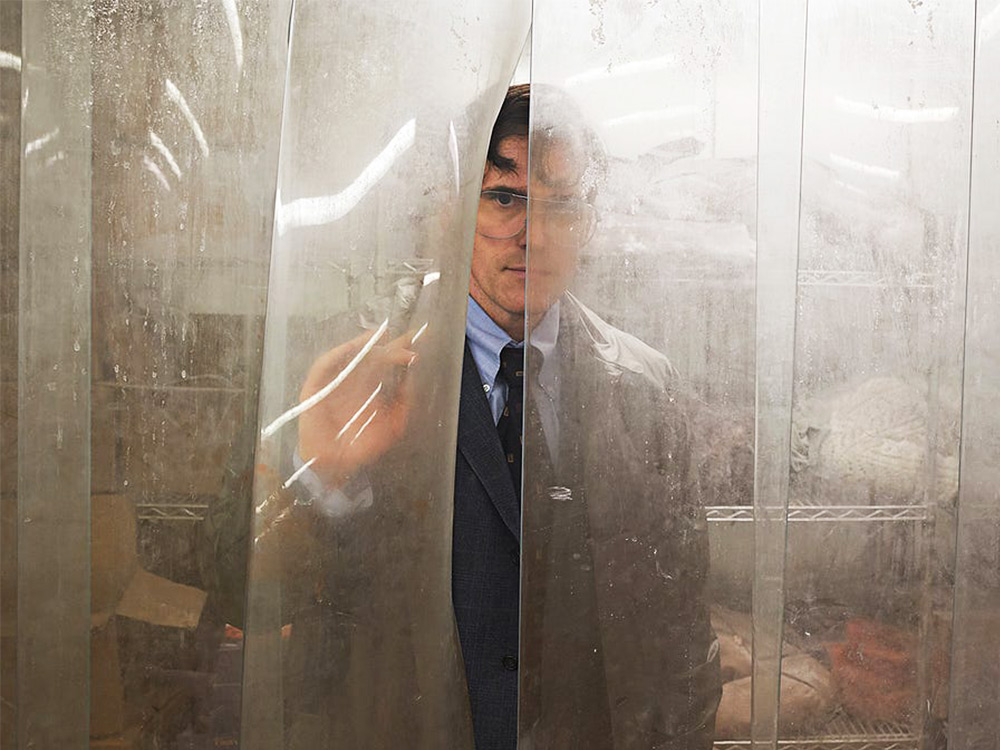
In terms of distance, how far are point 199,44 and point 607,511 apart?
0.72m

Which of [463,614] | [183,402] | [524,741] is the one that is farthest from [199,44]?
[524,741]

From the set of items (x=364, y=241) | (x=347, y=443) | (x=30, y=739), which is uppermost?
(x=364, y=241)

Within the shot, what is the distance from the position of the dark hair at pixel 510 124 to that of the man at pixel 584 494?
215 mm

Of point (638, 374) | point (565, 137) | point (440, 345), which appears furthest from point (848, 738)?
point (565, 137)

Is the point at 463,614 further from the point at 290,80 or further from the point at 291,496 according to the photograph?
the point at 290,80

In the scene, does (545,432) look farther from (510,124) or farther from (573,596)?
(510,124)

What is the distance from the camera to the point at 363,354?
108 centimetres

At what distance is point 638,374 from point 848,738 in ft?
1.70

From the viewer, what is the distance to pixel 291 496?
1.09 m

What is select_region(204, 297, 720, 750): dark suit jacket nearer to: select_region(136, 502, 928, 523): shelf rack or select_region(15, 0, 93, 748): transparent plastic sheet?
select_region(136, 502, 928, 523): shelf rack

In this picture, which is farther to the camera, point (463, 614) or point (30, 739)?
point (463, 614)

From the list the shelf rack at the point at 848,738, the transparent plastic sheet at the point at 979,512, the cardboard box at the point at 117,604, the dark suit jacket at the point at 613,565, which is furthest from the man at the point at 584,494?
the transparent plastic sheet at the point at 979,512

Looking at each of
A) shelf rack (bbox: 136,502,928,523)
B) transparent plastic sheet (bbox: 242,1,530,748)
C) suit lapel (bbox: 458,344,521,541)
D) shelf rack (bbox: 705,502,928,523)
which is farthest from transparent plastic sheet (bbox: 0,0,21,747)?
shelf rack (bbox: 705,502,928,523)

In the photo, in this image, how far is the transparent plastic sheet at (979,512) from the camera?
115 cm
